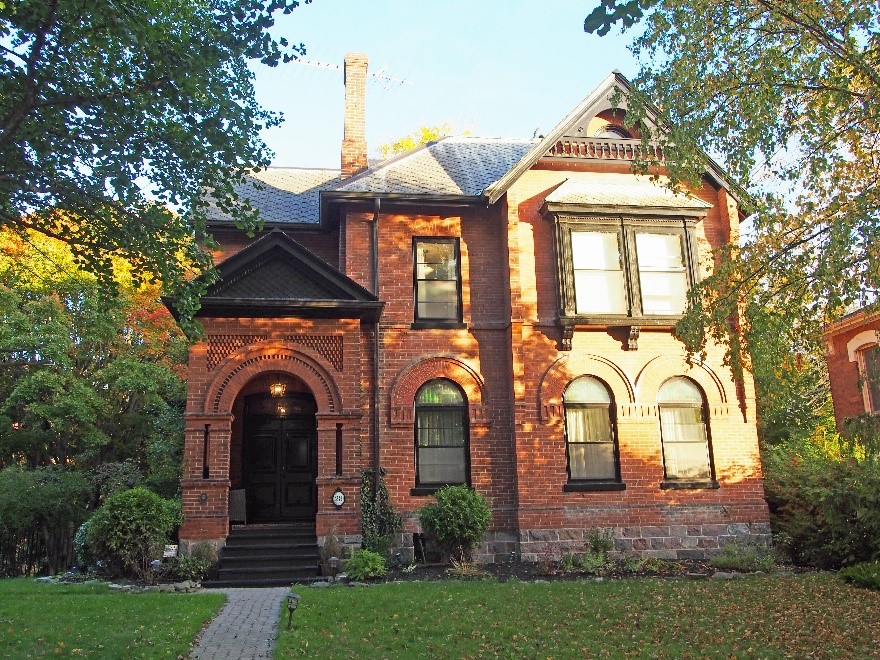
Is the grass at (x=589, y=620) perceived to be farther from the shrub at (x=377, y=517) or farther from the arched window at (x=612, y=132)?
the arched window at (x=612, y=132)

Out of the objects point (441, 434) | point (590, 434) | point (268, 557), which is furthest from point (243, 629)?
point (590, 434)

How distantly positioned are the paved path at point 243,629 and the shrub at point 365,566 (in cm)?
139

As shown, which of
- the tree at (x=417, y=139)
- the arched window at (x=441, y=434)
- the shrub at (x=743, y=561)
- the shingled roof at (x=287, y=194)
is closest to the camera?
the shrub at (x=743, y=561)

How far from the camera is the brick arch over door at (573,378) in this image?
48.4 ft

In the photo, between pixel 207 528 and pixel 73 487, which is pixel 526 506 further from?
pixel 73 487

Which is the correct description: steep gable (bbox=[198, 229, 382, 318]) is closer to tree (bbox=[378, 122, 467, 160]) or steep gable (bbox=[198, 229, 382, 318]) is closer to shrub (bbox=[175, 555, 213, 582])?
shrub (bbox=[175, 555, 213, 582])

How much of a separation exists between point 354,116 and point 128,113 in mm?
10508

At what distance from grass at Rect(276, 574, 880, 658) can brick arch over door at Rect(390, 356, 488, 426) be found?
3.98 m

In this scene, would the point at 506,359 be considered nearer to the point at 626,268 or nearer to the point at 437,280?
the point at 437,280

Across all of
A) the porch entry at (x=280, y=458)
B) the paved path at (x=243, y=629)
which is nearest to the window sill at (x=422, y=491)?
the porch entry at (x=280, y=458)

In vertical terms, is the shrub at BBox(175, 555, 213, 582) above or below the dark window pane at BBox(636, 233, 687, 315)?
below

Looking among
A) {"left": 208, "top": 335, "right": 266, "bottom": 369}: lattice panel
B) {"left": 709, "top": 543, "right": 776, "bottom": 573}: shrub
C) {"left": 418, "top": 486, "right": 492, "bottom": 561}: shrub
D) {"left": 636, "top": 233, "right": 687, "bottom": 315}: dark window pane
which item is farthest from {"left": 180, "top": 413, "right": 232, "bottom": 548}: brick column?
{"left": 709, "top": 543, "right": 776, "bottom": 573}: shrub

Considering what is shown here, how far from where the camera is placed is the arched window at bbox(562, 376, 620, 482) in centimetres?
1487

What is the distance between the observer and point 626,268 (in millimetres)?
15320
